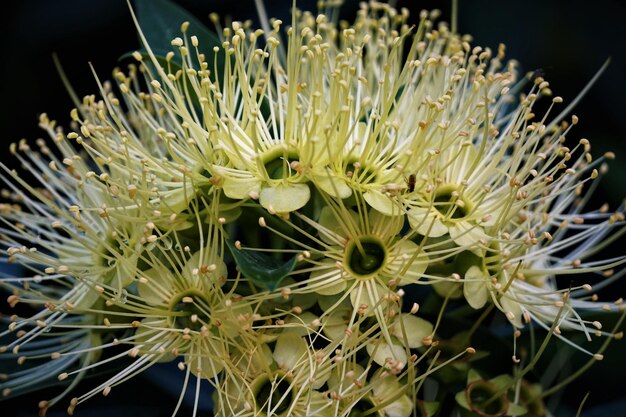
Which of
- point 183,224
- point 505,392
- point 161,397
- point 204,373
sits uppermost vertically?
point 183,224

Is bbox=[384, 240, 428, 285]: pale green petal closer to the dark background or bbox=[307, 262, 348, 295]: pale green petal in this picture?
bbox=[307, 262, 348, 295]: pale green petal

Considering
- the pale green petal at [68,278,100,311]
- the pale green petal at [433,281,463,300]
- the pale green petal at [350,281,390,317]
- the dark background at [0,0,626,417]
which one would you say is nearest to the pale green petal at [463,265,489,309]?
the pale green petal at [433,281,463,300]

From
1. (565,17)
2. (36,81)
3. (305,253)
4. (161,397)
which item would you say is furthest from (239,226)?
(565,17)

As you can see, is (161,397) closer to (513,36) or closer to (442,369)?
(442,369)

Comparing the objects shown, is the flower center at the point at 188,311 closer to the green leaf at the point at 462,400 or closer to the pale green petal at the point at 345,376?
the pale green petal at the point at 345,376

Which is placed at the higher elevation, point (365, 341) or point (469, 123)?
point (469, 123)

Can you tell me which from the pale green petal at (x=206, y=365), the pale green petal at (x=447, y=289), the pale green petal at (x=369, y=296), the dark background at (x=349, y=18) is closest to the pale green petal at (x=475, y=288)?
the pale green petal at (x=447, y=289)

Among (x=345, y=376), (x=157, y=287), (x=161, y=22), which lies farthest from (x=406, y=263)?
(x=161, y=22)
